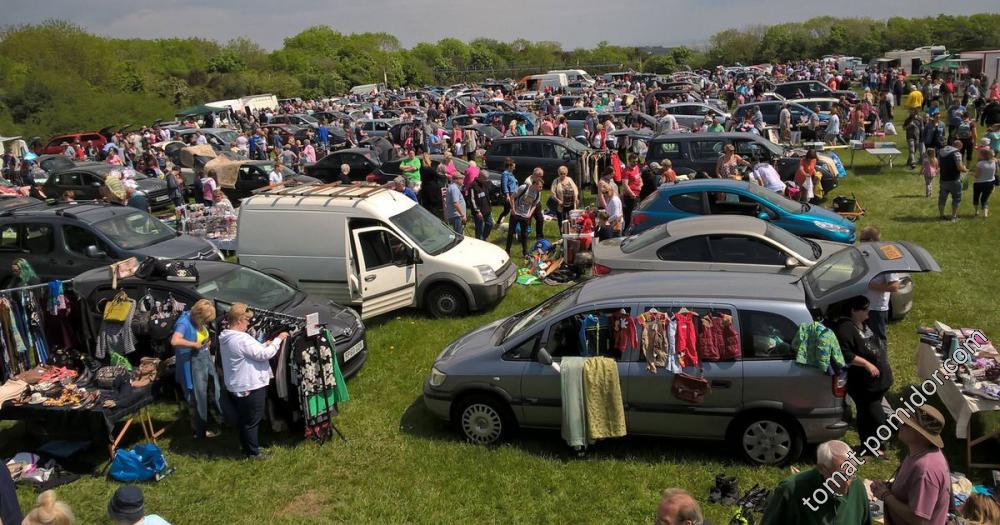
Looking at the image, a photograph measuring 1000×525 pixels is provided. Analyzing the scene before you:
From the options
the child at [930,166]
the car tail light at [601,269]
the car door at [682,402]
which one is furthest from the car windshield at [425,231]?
the child at [930,166]

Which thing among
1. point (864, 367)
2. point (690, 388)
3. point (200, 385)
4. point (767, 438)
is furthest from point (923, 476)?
point (200, 385)

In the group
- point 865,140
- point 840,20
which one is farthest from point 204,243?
point 840,20

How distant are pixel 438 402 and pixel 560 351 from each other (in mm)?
1399

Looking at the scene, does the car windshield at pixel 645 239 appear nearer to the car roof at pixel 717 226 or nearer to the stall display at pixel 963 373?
the car roof at pixel 717 226

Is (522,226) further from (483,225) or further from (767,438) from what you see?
(767,438)

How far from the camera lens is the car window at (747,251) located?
8.85m

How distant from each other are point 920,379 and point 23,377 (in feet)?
32.3

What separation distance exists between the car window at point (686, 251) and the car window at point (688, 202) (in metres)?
2.33

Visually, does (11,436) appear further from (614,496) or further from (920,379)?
(920,379)

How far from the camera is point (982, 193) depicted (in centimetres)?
1363

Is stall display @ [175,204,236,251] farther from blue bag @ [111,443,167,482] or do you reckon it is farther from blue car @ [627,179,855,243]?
blue car @ [627,179,855,243]

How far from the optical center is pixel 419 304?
34.7 feet

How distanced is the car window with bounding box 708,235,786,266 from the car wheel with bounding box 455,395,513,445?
3938 mm

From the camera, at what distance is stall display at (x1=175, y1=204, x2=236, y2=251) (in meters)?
14.9
